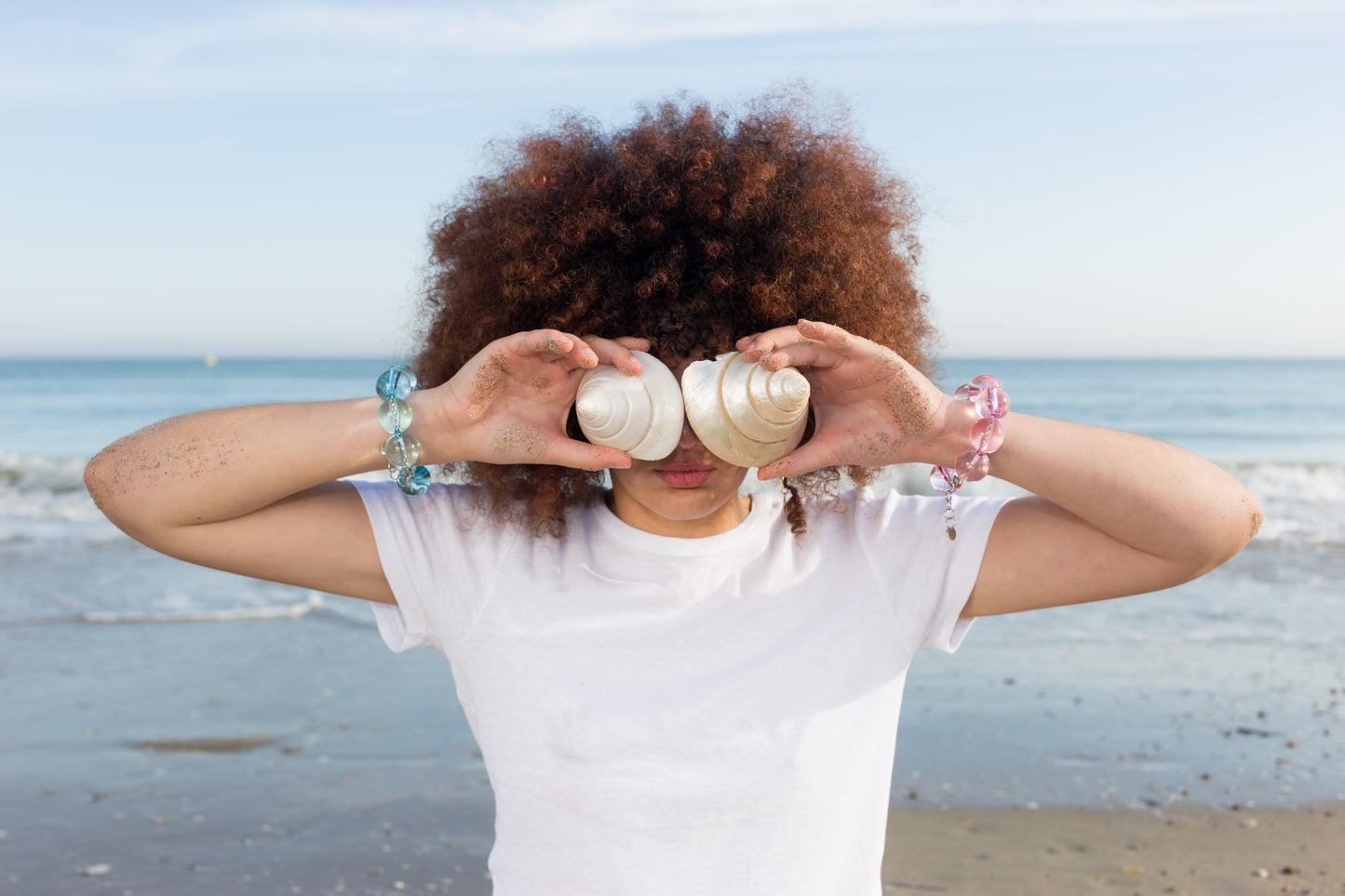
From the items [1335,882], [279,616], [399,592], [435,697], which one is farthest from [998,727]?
[279,616]

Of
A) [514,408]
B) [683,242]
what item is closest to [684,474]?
[514,408]

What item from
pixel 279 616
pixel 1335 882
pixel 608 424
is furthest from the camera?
pixel 279 616

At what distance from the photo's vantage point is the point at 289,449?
1754mm

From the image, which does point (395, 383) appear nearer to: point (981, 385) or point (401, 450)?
point (401, 450)

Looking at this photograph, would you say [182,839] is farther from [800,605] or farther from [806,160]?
[806,160]

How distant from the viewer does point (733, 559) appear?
1926 millimetres

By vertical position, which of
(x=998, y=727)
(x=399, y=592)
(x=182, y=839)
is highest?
(x=399, y=592)

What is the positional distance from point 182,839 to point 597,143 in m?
3.66

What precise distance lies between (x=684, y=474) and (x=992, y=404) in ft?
1.88

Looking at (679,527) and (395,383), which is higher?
(395,383)

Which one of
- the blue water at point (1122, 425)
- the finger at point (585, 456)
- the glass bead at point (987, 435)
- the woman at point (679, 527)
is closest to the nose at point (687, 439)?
the woman at point (679, 527)

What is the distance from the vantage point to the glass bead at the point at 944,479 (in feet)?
5.91

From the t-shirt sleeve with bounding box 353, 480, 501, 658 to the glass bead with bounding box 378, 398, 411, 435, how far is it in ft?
0.64

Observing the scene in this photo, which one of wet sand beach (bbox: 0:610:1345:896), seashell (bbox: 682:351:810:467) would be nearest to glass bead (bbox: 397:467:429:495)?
seashell (bbox: 682:351:810:467)
